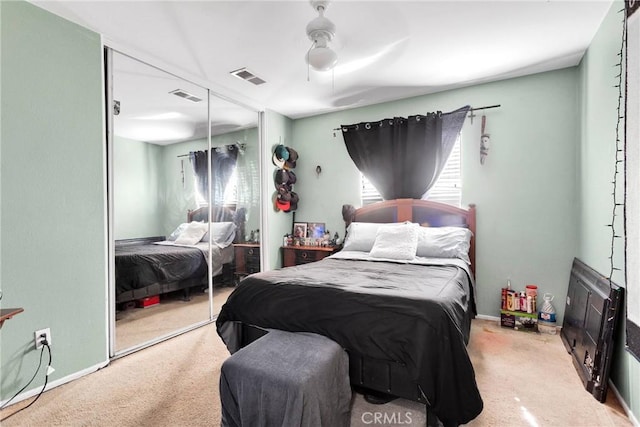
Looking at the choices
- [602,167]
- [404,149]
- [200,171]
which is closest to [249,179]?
[200,171]

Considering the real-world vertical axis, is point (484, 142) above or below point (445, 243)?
above

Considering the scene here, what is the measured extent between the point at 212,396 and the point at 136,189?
191 cm

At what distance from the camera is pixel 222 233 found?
3.58 m

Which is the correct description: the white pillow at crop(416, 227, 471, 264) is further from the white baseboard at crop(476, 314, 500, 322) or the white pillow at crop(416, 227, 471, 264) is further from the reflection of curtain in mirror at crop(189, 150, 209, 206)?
the reflection of curtain in mirror at crop(189, 150, 209, 206)

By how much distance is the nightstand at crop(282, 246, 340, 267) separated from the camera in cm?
392

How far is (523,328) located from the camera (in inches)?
117

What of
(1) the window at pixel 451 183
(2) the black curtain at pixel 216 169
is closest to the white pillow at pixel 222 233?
(2) the black curtain at pixel 216 169

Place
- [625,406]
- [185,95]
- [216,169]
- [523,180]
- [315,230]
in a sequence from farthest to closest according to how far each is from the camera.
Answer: [315,230] → [216,169] → [185,95] → [523,180] → [625,406]

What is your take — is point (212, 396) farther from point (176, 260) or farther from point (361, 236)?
point (361, 236)

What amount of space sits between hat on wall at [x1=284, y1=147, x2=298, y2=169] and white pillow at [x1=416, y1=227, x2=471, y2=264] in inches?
82.4

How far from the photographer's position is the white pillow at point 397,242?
9.71ft

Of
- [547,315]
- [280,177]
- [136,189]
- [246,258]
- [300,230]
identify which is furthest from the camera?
[300,230]

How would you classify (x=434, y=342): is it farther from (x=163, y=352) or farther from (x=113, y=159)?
(x=113, y=159)

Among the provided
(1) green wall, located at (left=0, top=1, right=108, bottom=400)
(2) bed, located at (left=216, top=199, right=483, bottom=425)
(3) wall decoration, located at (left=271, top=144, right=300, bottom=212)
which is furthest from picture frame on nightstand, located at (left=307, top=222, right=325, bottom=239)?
(1) green wall, located at (left=0, top=1, right=108, bottom=400)
